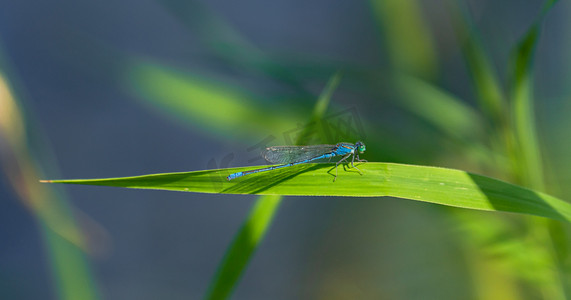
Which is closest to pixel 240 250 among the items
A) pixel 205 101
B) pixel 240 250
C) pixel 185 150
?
pixel 240 250

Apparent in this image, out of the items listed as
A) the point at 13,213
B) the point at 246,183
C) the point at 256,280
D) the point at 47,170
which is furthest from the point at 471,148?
the point at 13,213

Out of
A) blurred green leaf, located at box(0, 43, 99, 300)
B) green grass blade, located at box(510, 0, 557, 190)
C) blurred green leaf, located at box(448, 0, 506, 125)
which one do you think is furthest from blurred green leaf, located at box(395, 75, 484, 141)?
blurred green leaf, located at box(0, 43, 99, 300)

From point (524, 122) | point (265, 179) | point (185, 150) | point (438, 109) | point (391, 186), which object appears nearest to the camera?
point (391, 186)

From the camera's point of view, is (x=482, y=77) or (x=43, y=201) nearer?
(x=482, y=77)

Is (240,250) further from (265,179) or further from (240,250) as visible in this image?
(265,179)

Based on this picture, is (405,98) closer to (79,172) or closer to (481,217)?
(481,217)

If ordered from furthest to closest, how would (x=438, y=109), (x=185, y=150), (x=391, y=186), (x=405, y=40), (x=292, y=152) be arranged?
(x=185, y=150)
(x=405, y=40)
(x=438, y=109)
(x=292, y=152)
(x=391, y=186)
